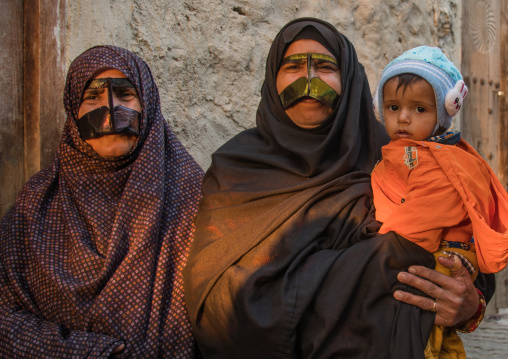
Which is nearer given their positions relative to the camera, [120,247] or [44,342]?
[44,342]

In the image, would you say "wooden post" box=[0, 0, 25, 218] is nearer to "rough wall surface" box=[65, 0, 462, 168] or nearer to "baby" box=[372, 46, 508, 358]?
"rough wall surface" box=[65, 0, 462, 168]

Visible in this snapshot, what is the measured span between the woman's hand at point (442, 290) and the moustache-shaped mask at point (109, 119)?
116 cm

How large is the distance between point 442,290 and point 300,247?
48 centimetres

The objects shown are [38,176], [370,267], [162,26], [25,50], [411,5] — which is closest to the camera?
[370,267]

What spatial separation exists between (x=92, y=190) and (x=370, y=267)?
1.11m

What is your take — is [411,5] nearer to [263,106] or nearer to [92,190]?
[263,106]

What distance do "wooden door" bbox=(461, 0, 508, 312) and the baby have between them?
8.95 feet

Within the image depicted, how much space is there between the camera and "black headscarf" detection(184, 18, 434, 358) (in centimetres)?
190

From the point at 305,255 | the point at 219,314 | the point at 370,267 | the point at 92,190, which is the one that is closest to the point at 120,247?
the point at 92,190

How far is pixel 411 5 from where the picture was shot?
4.23 metres

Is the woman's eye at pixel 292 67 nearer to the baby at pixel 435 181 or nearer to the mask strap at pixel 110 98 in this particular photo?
the baby at pixel 435 181

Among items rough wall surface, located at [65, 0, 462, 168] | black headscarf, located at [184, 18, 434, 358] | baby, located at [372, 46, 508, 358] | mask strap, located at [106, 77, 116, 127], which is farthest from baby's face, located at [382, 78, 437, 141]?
rough wall surface, located at [65, 0, 462, 168]

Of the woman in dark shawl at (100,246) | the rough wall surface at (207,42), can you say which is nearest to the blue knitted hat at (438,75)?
the woman in dark shawl at (100,246)

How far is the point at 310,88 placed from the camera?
2.35m
